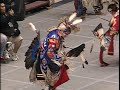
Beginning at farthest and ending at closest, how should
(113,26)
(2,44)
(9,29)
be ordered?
(9,29) < (2,44) < (113,26)

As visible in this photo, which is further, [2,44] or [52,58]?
[2,44]

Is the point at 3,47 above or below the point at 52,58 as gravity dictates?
below

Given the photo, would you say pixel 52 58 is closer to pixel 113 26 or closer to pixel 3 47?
pixel 113 26

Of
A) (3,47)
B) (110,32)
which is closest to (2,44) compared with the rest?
(3,47)

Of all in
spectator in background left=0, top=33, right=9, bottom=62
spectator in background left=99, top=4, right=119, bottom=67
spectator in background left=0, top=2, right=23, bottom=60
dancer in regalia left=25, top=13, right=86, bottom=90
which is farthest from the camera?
spectator in background left=0, top=2, right=23, bottom=60

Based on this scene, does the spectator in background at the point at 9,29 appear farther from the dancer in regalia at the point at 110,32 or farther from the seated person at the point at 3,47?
the dancer in regalia at the point at 110,32

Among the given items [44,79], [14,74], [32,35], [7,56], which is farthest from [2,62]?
[44,79]

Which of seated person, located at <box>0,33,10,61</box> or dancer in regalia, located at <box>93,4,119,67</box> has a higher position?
dancer in regalia, located at <box>93,4,119,67</box>

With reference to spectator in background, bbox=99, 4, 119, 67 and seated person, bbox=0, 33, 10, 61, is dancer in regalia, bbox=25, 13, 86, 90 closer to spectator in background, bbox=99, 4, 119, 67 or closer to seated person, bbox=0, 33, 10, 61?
spectator in background, bbox=99, 4, 119, 67

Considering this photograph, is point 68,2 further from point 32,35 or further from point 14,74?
point 14,74

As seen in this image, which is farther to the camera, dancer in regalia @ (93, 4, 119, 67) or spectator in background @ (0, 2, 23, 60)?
spectator in background @ (0, 2, 23, 60)

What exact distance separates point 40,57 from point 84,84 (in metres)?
1.93

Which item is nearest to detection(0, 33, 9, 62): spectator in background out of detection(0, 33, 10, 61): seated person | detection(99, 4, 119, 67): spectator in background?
detection(0, 33, 10, 61): seated person

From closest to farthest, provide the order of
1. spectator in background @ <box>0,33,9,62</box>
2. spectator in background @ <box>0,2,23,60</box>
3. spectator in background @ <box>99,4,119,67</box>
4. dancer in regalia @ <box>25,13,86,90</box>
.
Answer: dancer in regalia @ <box>25,13,86,90</box>
spectator in background @ <box>99,4,119,67</box>
spectator in background @ <box>0,33,9,62</box>
spectator in background @ <box>0,2,23,60</box>
